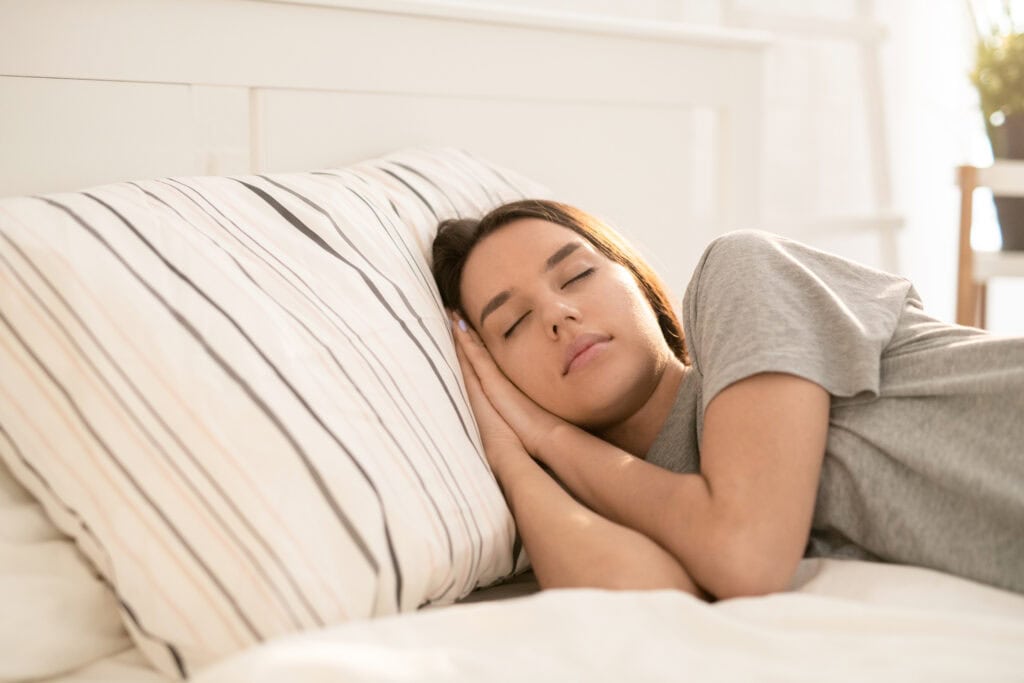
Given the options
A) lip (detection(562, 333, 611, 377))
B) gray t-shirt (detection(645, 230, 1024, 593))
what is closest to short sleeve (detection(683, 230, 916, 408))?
gray t-shirt (detection(645, 230, 1024, 593))

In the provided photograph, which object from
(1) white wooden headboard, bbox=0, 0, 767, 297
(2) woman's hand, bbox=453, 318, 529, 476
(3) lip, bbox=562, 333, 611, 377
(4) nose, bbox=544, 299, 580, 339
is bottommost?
(2) woman's hand, bbox=453, 318, 529, 476

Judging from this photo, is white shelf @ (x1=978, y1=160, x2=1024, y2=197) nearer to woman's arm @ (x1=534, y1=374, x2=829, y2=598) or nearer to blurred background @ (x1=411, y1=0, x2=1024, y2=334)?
blurred background @ (x1=411, y1=0, x2=1024, y2=334)

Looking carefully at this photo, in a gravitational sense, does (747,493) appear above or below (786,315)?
below

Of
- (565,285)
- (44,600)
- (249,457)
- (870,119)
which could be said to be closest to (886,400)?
(565,285)

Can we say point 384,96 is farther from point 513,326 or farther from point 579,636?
point 579,636

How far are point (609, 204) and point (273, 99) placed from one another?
2.19 ft

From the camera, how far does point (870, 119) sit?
3037 millimetres

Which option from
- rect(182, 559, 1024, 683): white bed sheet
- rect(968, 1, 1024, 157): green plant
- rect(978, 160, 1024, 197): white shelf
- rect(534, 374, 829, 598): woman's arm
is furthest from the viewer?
rect(968, 1, 1024, 157): green plant

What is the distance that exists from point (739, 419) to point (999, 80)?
7.03ft

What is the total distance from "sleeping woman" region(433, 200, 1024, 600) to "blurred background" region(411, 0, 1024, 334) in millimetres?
1188

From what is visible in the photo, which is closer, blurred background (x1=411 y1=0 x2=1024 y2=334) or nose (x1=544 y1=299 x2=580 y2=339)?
nose (x1=544 y1=299 x2=580 y2=339)

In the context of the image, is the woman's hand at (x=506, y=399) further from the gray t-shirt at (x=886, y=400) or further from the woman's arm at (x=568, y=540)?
the gray t-shirt at (x=886, y=400)

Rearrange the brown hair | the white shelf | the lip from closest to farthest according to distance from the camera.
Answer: the lip → the brown hair → the white shelf

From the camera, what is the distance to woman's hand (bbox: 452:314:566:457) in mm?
1243
